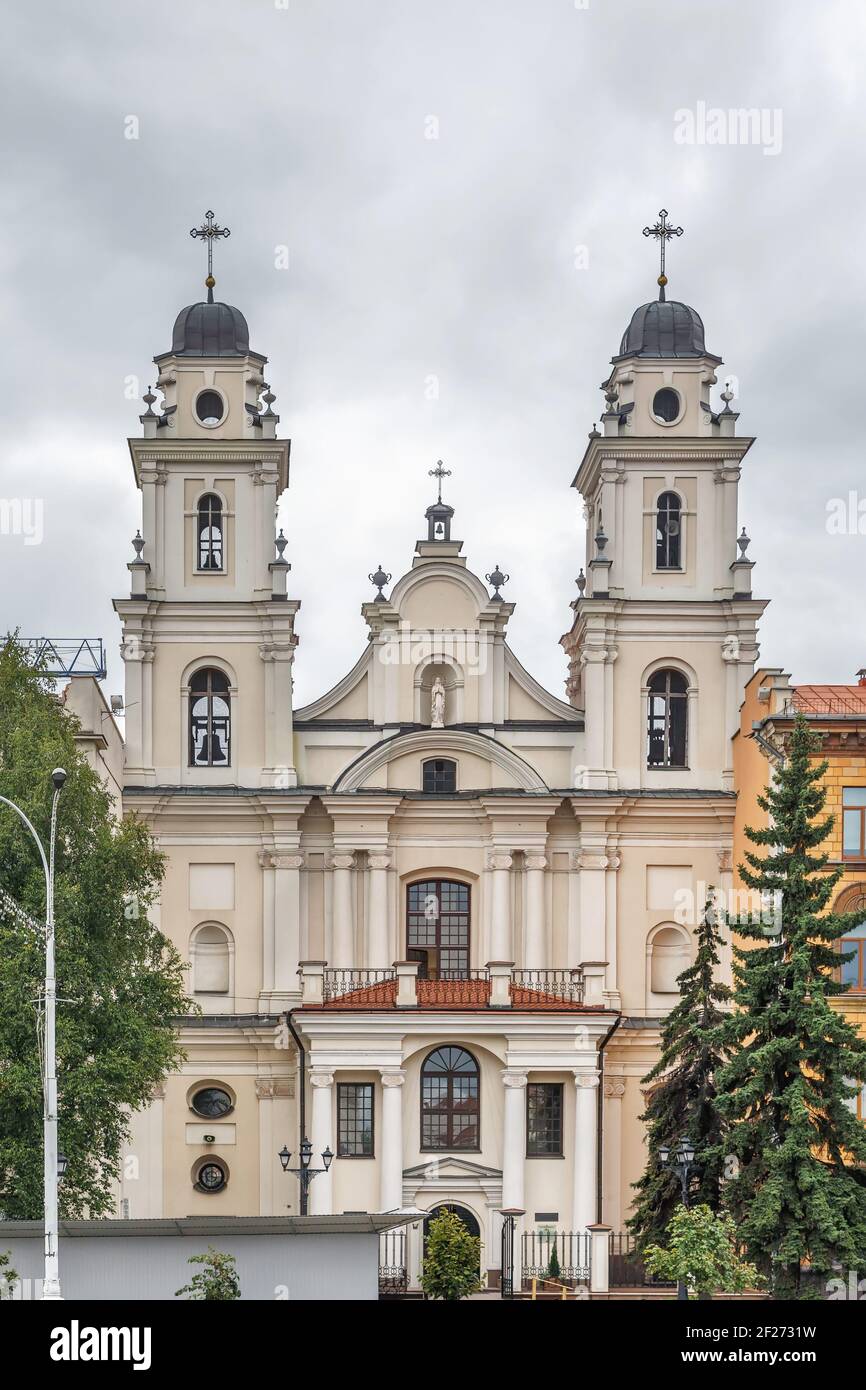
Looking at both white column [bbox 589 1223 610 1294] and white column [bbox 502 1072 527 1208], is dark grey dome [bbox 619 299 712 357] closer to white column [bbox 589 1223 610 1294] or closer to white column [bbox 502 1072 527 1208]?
white column [bbox 502 1072 527 1208]

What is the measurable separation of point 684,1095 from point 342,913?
12937 millimetres

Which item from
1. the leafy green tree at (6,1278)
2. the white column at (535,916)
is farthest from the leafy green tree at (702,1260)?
the white column at (535,916)

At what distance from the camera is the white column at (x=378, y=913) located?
52000 mm

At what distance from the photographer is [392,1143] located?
153ft

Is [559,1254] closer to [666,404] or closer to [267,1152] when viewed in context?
[267,1152]

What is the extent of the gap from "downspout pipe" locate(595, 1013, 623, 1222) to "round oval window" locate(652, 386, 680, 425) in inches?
623

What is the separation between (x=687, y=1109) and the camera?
41.8 m

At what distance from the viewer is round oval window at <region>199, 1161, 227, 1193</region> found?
169 feet

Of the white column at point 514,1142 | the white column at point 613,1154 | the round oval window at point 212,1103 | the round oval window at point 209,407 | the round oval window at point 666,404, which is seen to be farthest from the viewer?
the round oval window at point 666,404

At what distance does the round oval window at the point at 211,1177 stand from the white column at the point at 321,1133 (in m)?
5.26

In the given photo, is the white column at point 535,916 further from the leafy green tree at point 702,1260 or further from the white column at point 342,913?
the leafy green tree at point 702,1260

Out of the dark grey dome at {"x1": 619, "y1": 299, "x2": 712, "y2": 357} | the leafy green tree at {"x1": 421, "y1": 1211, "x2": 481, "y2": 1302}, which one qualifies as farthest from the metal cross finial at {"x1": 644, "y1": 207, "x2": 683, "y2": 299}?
the leafy green tree at {"x1": 421, "y1": 1211, "x2": 481, "y2": 1302}
